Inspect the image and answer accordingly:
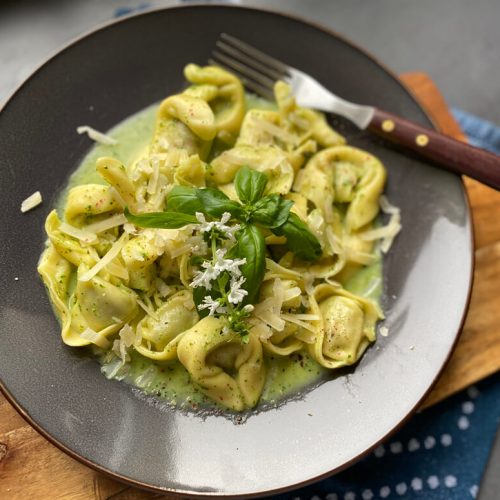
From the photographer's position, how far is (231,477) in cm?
293

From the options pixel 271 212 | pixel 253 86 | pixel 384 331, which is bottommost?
pixel 384 331

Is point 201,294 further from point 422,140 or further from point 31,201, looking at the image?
point 422,140

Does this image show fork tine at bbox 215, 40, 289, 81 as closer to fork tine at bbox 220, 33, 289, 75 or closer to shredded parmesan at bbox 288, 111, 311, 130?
fork tine at bbox 220, 33, 289, 75

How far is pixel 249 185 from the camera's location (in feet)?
10.0

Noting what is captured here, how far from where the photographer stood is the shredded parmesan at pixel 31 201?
126 inches

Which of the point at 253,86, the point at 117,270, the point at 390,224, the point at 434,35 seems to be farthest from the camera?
the point at 434,35

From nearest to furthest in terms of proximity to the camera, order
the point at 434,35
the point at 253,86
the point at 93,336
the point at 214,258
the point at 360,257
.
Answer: the point at 214,258 < the point at 93,336 < the point at 360,257 < the point at 253,86 < the point at 434,35

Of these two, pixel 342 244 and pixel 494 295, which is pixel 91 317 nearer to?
pixel 342 244

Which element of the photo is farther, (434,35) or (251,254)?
(434,35)

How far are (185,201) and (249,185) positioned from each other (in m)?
0.30

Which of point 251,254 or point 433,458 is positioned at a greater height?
point 251,254

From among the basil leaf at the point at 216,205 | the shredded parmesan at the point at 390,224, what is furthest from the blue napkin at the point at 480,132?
the basil leaf at the point at 216,205

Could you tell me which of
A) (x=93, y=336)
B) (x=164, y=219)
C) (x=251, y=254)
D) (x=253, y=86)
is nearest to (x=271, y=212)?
(x=251, y=254)

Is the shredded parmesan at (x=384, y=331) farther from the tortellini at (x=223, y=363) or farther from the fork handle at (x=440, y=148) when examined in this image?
the fork handle at (x=440, y=148)
